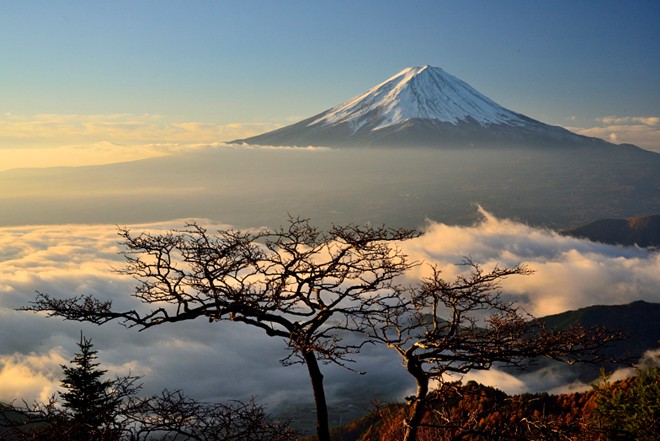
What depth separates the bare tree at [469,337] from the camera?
8.52 metres

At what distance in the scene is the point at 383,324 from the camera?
31.7 feet

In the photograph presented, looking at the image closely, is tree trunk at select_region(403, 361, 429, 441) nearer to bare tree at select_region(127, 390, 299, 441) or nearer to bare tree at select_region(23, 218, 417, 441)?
bare tree at select_region(23, 218, 417, 441)

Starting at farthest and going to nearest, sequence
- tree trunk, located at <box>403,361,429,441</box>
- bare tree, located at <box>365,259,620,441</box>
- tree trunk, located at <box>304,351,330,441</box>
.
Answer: tree trunk, located at <box>304,351,330,441</box> → tree trunk, located at <box>403,361,429,441</box> → bare tree, located at <box>365,259,620,441</box>

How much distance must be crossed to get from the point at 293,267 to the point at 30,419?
4.61 metres

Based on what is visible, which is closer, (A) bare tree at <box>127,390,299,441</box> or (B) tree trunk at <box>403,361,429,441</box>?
(A) bare tree at <box>127,390,299,441</box>

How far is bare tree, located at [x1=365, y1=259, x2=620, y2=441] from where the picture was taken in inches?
335

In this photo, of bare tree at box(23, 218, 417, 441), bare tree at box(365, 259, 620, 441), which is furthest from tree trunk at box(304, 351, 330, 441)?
bare tree at box(365, 259, 620, 441)

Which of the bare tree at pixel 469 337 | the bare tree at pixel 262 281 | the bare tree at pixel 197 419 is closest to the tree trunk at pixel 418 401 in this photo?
the bare tree at pixel 469 337

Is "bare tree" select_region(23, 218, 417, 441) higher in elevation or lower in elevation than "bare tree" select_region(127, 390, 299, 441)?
higher

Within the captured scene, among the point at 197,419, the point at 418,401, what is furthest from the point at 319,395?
the point at 197,419

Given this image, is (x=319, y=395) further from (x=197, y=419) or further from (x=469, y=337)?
(x=469, y=337)

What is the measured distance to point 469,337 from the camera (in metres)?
8.77

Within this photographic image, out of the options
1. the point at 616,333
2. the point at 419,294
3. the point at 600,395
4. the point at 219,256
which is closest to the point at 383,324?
the point at 419,294

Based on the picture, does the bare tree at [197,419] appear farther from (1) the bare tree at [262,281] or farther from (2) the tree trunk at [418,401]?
(2) the tree trunk at [418,401]
